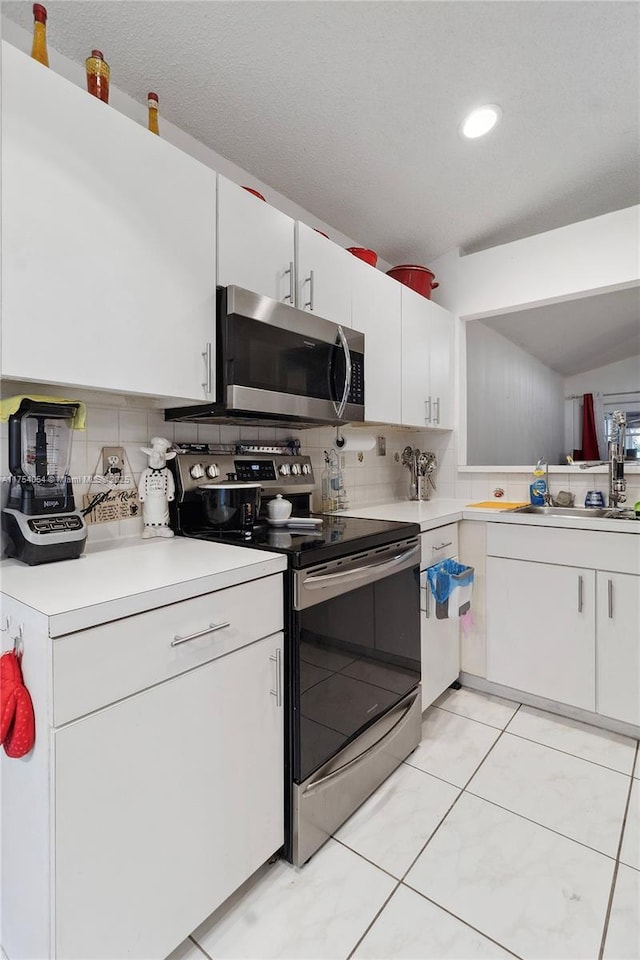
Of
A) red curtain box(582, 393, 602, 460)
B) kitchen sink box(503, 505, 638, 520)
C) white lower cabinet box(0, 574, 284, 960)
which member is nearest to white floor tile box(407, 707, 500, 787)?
white lower cabinet box(0, 574, 284, 960)

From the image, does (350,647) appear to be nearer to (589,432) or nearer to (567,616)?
(567,616)

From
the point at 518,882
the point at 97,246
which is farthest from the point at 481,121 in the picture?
the point at 518,882

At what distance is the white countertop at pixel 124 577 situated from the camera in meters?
0.90

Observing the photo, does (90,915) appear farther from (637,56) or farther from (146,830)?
(637,56)

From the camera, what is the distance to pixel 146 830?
3.23 feet

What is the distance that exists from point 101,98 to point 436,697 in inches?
97.8

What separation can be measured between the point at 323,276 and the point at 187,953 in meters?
2.18

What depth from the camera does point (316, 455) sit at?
2.37 metres

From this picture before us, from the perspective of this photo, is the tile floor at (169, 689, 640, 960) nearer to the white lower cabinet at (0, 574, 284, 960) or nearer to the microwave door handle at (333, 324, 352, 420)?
A: the white lower cabinet at (0, 574, 284, 960)

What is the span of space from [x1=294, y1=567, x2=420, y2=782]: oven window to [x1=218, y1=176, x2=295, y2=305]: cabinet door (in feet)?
3.68

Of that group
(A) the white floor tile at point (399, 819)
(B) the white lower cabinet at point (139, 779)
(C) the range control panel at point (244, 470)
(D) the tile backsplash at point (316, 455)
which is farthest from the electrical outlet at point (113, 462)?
(A) the white floor tile at point (399, 819)

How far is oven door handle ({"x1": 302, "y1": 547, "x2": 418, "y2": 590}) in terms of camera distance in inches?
52.9

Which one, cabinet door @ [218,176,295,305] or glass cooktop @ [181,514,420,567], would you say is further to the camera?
cabinet door @ [218,176,295,305]

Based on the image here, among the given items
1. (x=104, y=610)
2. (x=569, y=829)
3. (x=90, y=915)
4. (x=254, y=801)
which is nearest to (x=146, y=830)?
(x=90, y=915)
